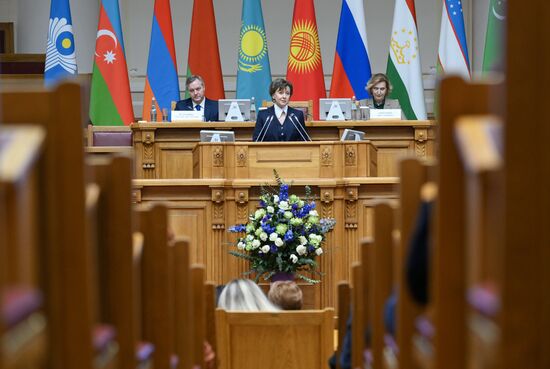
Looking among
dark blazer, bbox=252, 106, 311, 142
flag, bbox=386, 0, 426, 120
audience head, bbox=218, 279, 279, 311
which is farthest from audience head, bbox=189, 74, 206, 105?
audience head, bbox=218, 279, 279, 311

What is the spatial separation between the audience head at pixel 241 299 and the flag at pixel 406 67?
650cm

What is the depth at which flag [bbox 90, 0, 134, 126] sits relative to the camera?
11.2 meters

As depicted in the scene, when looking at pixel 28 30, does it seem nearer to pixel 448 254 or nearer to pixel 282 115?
pixel 282 115

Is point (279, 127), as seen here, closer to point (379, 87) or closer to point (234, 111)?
point (234, 111)

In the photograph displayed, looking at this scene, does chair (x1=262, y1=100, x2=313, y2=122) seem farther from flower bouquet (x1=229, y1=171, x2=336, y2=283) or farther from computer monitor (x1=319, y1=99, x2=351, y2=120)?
flower bouquet (x1=229, y1=171, x2=336, y2=283)

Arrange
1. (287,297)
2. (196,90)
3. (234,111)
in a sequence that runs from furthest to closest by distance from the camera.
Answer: (196,90)
(234,111)
(287,297)

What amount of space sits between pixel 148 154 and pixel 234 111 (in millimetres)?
845

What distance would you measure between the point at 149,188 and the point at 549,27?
604 cm

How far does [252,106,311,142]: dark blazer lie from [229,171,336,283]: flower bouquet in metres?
1.58

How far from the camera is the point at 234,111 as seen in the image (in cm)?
949

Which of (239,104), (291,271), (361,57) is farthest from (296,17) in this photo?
(291,271)

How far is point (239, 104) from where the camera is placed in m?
9.59

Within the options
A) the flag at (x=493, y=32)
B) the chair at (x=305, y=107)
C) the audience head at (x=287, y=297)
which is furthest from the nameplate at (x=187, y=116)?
the audience head at (x=287, y=297)

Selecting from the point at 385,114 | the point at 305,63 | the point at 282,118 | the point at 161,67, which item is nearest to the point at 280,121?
the point at 282,118
